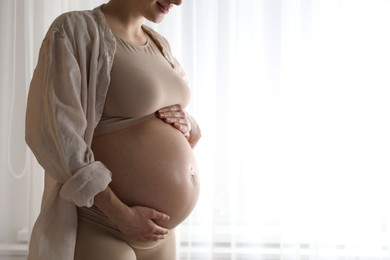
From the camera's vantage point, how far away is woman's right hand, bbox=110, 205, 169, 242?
100 centimetres

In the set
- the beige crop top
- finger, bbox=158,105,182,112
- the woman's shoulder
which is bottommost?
finger, bbox=158,105,182,112

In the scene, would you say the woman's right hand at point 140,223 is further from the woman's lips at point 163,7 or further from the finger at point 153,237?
the woman's lips at point 163,7

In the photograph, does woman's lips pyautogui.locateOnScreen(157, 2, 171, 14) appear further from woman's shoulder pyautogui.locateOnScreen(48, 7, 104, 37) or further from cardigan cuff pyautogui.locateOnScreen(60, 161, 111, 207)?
cardigan cuff pyautogui.locateOnScreen(60, 161, 111, 207)

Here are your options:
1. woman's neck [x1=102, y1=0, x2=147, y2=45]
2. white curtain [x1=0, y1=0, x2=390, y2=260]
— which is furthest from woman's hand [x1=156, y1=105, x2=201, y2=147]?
white curtain [x1=0, y1=0, x2=390, y2=260]

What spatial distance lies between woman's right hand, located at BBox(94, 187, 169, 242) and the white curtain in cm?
75

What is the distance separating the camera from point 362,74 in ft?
5.81

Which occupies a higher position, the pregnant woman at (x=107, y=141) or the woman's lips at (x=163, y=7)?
the woman's lips at (x=163, y=7)

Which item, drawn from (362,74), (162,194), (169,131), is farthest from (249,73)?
(162,194)

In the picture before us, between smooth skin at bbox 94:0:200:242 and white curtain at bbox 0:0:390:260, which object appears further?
white curtain at bbox 0:0:390:260

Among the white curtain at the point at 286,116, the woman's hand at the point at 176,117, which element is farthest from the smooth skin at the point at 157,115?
the white curtain at the point at 286,116

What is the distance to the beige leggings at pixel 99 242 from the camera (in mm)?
1014

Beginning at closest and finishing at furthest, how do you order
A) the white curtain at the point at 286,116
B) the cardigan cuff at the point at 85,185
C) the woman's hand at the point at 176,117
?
the cardigan cuff at the point at 85,185 → the woman's hand at the point at 176,117 → the white curtain at the point at 286,116

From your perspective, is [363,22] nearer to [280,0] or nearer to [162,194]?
[280,0]

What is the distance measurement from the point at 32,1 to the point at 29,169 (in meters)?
0.61
